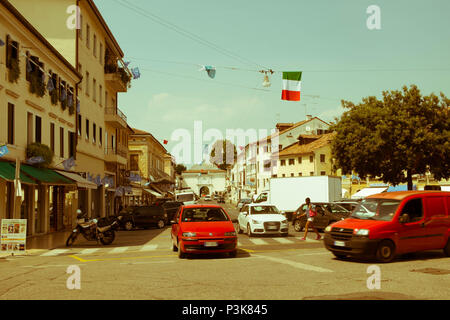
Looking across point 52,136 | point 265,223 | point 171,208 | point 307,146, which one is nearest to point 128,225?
point 171,208

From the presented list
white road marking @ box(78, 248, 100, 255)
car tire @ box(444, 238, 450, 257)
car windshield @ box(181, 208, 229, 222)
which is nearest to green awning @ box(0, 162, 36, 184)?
white road marking @ box(78, 248, 100, 255)

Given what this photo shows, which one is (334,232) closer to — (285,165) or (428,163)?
(428,163)

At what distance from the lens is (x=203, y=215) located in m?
16.5

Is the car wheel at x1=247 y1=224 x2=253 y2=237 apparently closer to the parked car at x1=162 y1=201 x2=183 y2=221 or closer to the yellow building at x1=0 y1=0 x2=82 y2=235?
the yellow building at x1=0 y1=0 x2=82 y2=235

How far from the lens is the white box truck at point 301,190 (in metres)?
34.9

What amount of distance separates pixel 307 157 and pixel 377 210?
60069mm

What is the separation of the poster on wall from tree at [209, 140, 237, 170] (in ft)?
363

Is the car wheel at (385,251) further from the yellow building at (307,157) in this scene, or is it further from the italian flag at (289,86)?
the yellow building at (307,157)

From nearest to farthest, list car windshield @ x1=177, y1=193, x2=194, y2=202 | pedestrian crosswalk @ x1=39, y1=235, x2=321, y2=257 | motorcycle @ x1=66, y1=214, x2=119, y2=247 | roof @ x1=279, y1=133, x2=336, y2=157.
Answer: pedestrian crosswalk @ x1=39, y1=235, x2=321, y2=257
motorcycle @ x1=66, y1=214, x2=119, y2=247
car windshield @ x1=177, y1=193, x2=194, y2=202
roof @ x1=279, y1=133, x2=336, y2=157

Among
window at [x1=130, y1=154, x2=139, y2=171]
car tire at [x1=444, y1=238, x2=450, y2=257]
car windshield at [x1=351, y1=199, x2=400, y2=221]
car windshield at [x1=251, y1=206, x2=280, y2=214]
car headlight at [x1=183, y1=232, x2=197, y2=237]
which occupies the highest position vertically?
window at [x1=130, y1=154, x2=139, y2=171]

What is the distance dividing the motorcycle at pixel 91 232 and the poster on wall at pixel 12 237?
329 centimetres

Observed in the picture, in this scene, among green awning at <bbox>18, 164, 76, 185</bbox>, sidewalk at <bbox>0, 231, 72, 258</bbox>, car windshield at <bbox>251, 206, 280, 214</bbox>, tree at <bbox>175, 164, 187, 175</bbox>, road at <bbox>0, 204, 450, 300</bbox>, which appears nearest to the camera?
road at <bbox>0, 204, 450, 300</bbox>

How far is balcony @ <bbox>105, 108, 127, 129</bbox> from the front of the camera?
44.4 metres

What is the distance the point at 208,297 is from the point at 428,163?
31.1 m
